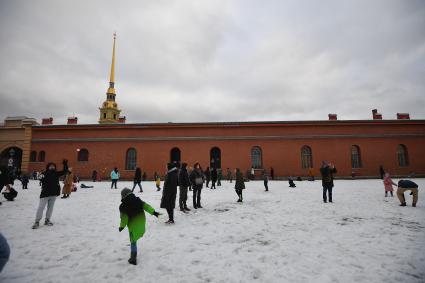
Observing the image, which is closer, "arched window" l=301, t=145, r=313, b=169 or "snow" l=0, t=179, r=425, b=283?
"snow" l=0, t=179, r=425, b=283

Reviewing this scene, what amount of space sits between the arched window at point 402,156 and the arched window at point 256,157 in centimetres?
1559

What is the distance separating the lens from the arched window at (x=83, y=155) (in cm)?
2573

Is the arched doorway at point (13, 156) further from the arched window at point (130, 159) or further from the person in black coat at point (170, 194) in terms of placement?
the person in black coat at point (170, 194)

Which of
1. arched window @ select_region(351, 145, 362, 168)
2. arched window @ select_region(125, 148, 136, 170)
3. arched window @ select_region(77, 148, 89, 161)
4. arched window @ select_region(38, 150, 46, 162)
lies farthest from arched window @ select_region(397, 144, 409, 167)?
arched window @ select_region(38, 150, 46, 162)

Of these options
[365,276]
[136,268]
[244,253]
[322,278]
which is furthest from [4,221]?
[365,276]

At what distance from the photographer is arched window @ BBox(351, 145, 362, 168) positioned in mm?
25062

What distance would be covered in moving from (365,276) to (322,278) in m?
0.70

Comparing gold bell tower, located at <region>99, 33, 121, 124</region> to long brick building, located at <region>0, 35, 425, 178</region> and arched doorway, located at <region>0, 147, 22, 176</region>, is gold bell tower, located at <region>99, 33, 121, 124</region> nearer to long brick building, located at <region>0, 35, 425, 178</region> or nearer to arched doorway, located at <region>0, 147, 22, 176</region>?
arched doorway, located at <region>0, 147, 22, 176</region>

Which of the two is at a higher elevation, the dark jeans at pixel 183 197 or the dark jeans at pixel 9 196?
the dark jeans at pixel 183 197

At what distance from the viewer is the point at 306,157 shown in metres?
25.2

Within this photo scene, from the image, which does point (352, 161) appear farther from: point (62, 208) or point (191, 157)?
point (62, 208)

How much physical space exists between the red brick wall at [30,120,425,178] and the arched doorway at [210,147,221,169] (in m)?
0.52

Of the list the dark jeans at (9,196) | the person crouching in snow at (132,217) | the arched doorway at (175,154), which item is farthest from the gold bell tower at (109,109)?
the person crouching in snow at (132,217)

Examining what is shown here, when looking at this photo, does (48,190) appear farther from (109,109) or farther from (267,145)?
(109,109)
